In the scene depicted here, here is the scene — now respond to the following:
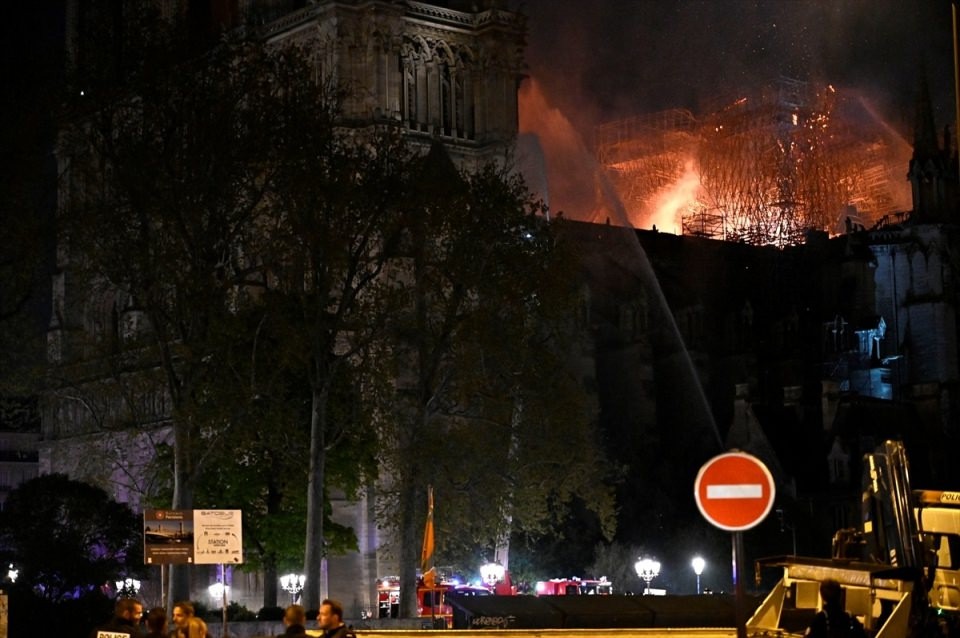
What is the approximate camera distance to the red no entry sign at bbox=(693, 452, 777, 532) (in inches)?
589

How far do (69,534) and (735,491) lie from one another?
44.6 meters

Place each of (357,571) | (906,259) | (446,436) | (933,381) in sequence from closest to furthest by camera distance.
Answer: (446,436)
(357,571)
(933,381)
(906,259)

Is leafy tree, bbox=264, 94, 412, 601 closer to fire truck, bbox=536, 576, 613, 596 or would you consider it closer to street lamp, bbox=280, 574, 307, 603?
street lamp, bbox=280, 574, 307, 603

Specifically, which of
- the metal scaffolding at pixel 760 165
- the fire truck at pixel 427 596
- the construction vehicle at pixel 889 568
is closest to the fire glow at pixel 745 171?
the metal scaffolding at pixel 760 165

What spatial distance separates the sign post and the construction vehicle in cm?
496

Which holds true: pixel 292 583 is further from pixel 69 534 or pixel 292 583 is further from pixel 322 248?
pixel 322 248

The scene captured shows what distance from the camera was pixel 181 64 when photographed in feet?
158

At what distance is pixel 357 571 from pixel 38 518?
26.4m

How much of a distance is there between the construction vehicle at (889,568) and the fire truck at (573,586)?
52.6 m

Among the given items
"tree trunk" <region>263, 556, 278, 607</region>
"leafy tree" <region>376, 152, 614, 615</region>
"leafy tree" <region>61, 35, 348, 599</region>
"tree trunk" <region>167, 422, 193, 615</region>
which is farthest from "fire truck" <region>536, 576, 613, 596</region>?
"leafy tree" <region>61, 35, 348, 599</region>

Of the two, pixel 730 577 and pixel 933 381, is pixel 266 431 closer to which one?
pixel 730 577

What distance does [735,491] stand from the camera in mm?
15039

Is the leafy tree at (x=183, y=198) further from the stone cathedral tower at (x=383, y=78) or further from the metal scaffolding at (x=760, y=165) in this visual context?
the metal scaffolding at (x=760, y=165)

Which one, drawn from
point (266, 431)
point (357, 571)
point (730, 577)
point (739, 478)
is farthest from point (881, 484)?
point (730, 577)
